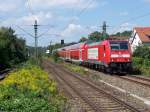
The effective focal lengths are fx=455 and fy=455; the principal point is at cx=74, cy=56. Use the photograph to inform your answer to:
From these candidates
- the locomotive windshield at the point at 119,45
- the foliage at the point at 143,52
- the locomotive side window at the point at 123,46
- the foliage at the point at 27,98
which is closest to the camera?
the foliage at the point at 27,98

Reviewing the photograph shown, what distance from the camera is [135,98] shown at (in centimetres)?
2047

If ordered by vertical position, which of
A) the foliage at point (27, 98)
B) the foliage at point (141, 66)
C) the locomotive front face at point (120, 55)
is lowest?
the foliage at point (27, 98)

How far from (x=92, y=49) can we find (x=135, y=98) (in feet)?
86.5

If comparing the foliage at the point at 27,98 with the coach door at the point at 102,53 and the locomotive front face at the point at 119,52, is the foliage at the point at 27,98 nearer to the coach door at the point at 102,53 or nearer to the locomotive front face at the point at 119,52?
the locomotive front face at the point at 119,52

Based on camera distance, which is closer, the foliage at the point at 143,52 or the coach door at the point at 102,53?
the coach door at the point at 102,53

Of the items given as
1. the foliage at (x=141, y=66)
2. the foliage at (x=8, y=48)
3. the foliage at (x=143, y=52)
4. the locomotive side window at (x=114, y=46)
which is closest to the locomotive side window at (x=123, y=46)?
the locomotive side window at (x=114, y=46)

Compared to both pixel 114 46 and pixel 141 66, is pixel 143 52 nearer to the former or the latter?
pixel 141 66

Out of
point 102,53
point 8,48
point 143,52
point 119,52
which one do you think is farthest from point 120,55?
point 8,48

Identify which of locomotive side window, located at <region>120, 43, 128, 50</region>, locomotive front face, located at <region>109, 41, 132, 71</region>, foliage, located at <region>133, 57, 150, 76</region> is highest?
locomotive side window, located at <region>120, 43, 128, 50</region>

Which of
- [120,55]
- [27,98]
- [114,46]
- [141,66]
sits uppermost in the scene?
[114,46]

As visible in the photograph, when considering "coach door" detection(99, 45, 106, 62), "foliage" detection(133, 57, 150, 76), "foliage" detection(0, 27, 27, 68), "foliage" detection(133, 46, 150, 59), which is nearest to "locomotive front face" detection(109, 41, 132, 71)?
"coach door" detection(99, 45, 106, 62)

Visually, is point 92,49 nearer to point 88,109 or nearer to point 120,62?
point 120,62

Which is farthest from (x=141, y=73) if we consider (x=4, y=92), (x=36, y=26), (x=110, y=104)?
(x=4, y=92)

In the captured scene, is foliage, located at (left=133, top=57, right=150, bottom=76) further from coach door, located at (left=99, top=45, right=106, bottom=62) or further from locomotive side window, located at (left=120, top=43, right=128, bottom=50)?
coach door, located at (left=99, top=45, right=106, bottom=62)
